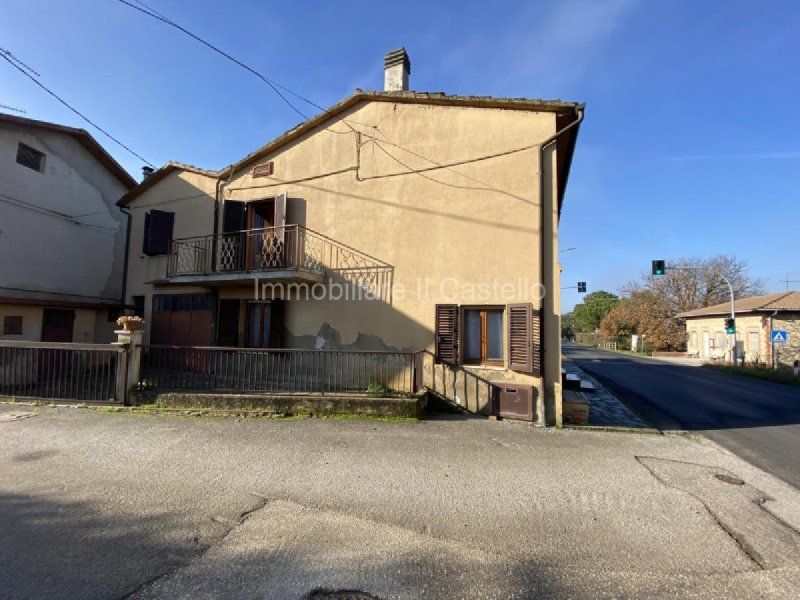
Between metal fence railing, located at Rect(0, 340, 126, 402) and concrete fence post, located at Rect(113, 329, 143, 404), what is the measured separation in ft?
0.19

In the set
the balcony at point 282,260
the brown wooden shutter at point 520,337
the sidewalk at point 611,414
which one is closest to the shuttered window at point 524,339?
the brown wooden shutter at point 520,337

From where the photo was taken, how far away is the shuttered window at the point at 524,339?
7352 mm

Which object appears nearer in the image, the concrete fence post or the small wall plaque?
the concrete fence post

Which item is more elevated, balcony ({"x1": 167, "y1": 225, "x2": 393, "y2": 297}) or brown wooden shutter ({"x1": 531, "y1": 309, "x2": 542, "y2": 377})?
balcony ({"x1": 167, "y1": 225, "x2": 393, "y2": 297})

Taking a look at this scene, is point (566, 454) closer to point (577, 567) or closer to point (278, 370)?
point (577, 567)

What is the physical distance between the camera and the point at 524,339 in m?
7.48

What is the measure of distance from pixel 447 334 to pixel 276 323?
4.57 m

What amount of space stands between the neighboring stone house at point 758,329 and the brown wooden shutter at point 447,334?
76.1ft

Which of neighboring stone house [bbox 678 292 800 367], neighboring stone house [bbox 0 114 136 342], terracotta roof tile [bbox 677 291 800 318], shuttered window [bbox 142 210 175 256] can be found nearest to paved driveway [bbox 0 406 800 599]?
shuttered window [bbox 142 210 175 256]

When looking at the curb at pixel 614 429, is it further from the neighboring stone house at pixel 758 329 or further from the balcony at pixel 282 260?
the neighboring stone house at pixel 758 329

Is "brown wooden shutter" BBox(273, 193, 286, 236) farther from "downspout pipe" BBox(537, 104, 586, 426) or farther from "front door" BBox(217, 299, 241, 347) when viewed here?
"downspout pipe" BBox(537, 104, 586, 426)

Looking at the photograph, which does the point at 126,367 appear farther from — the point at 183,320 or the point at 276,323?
the point at 183,320

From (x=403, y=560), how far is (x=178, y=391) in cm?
676

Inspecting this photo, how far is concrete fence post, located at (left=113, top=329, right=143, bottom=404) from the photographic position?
7645mm
